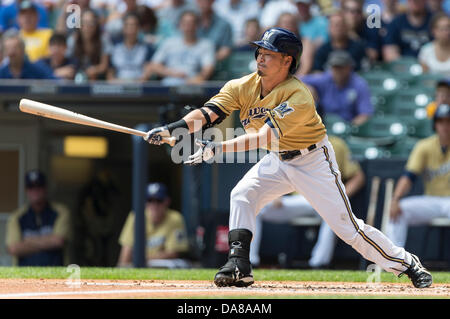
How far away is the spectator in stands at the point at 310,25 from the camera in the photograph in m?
10.7

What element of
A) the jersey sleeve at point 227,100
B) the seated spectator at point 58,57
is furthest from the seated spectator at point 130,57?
the jersey sleeve at point 227,100

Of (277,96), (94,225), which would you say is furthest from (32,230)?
(277,96)

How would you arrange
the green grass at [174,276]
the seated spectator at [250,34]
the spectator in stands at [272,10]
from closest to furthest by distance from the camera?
the green grass at [174,276], the seated spectator at [250,34], the spectator in stands at [272,10]

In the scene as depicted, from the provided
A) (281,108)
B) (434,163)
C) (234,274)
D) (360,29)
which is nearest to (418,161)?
(434,163)

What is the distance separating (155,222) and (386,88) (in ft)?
10.5

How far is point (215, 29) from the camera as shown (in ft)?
35.0

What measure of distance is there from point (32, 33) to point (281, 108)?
21.2 feet

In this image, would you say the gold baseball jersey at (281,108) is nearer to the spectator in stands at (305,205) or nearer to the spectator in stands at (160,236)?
the spectator in stands at (305,205)

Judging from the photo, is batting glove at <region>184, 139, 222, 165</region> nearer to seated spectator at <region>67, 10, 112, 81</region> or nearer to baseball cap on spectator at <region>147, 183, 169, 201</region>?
baseball cap on spectator at <region>147, 183, 169, 201</region>

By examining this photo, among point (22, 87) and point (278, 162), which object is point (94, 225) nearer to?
point (22, 87)

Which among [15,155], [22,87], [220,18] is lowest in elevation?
[15,155]

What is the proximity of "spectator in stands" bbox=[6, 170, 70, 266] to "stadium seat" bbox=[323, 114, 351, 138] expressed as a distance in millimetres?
3103

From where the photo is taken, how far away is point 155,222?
9344 mm

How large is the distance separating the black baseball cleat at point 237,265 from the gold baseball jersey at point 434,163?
3.76 m
